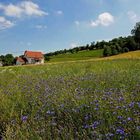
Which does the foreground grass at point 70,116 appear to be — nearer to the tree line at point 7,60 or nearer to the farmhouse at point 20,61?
the tree line at point 7,60

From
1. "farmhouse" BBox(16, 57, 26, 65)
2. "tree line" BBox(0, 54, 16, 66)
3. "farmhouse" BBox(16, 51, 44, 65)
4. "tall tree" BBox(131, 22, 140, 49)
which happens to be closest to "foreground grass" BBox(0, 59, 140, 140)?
"tall tree" BBox(131, 22, 140, 49)

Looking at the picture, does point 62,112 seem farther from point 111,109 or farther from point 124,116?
point 124,116

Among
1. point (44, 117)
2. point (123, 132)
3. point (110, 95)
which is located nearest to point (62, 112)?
point (44, 117)

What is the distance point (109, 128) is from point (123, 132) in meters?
0.35

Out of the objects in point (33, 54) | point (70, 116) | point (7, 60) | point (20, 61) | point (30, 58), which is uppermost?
point (70, 116)

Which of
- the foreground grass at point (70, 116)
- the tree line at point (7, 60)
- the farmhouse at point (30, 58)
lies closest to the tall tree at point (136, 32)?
the farmhouse at point (30, 58)

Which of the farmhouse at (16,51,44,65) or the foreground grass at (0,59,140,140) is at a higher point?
the foreground grass at (0,59,140,140)

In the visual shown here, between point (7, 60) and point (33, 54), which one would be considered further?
point (33, 54)

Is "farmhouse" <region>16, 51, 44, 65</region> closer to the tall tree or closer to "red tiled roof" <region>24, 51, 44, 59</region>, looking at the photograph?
"red tiled roof" <region>24, 51, 44, 59</region>

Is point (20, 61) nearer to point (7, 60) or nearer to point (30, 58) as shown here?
point (30, 58)

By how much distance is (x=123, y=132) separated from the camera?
2.80 metres

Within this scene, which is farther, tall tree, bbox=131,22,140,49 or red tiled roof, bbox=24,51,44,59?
red tiled roof, bbox=24,51,44,59

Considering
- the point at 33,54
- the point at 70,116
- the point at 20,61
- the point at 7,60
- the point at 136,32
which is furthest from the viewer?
the point at 33,54

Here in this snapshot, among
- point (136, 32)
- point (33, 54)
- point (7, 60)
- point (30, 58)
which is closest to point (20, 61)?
point (30, 58)
